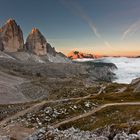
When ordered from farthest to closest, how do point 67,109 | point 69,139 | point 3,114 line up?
point 3,114 < point 67,109 < point 69,139

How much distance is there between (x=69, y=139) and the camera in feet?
148

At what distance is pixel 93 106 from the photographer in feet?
320

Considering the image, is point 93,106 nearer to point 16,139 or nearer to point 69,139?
point 16,139

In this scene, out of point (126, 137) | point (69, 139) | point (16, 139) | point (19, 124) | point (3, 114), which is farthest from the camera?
point (3, 114)

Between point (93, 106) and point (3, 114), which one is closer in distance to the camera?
point (93, 106)

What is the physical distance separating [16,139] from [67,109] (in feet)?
111

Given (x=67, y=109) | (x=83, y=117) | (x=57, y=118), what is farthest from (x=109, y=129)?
(x=67, y=109)

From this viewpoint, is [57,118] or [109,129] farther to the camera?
[57,118]

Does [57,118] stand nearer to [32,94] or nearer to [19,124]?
[19,124]

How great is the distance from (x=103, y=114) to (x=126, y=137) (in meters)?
46.3

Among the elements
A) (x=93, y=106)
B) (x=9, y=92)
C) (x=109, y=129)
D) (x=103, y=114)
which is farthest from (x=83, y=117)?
(x=9, y=92)

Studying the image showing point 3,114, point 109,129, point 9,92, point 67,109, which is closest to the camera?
point 109,129

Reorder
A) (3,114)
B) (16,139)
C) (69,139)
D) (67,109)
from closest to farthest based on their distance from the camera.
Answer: (69,139)
(16,139)
(67,109)
(3,114)

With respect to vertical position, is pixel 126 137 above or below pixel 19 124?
above
